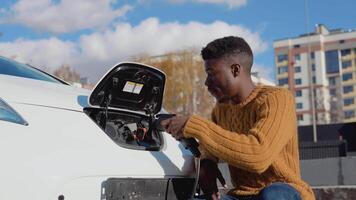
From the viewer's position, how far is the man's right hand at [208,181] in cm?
290

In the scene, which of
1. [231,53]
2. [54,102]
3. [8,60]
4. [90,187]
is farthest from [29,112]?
[8,60]

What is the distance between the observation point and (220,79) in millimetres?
2602

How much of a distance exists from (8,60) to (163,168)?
147 cm

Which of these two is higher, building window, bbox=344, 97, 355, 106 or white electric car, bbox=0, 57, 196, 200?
building window, bbox=344, 97, 355, 106

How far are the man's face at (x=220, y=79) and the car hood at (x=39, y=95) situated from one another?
2.11 ft

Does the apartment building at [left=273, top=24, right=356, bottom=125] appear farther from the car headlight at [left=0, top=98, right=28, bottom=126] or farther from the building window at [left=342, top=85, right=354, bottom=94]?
the car headlight at [left=0, top=98, right=28, bottom=126]

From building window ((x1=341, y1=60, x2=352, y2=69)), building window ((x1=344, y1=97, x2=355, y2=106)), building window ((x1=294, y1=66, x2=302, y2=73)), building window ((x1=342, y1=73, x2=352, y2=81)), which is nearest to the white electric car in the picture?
building window ((x1=294, y1=66, x2=302, y2=73))

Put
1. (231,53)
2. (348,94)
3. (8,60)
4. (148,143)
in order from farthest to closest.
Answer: (348,94)
(8,60)
(148,143)
(231,53)

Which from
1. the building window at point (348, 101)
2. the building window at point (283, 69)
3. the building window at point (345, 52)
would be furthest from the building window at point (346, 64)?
the building window at point (283, 69)

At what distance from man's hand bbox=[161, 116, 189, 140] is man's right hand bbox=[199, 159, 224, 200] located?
1.53 feet

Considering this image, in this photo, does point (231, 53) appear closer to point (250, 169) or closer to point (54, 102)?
point (250, 169)

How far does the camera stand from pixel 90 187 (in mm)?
2391

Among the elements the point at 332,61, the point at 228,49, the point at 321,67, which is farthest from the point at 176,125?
the point at 332,61

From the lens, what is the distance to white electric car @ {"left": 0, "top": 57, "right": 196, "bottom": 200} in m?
2.23
